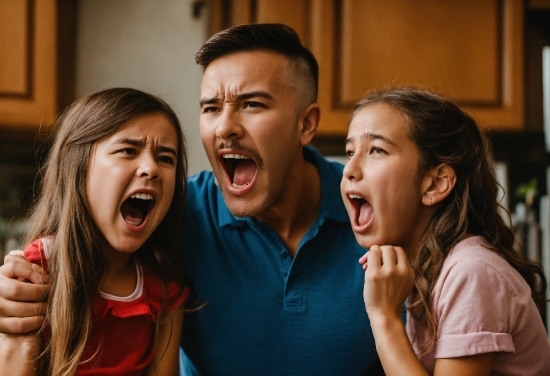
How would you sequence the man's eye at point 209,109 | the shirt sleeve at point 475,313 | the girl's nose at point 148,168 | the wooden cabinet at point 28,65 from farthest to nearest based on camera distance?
the wooden cabinet at point 28,65, the man's eye at point 209,109, the girl's nose at point 148,168, the shirt sleeve at point 475,313

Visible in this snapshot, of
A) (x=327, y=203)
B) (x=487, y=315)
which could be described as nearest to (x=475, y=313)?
(x=487, y=315)

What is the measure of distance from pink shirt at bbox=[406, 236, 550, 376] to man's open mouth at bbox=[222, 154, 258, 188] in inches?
21.6

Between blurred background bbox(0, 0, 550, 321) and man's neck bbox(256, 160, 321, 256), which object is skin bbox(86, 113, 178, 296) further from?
blurred background bbox(0, 0, 550, 321)

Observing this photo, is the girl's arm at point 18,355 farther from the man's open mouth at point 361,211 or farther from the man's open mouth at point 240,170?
the man's open mouth at point 361,211

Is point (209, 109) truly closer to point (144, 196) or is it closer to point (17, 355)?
point (144, 196)

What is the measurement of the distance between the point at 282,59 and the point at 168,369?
0.80 m

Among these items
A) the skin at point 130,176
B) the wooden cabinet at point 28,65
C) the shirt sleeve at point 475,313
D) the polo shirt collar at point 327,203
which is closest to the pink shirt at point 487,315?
the shirt sleeve at point 475,313

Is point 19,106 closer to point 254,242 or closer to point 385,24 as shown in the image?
point 254,242

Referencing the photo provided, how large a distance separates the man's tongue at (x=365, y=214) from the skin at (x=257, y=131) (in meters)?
0.21

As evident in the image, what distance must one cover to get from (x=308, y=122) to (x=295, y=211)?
0.81ft

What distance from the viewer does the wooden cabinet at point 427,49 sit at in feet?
8.07

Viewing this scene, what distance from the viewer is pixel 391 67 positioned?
97.1 inches

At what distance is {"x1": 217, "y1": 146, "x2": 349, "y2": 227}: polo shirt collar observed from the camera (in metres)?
1.61

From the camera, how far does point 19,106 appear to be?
234 centimetres
